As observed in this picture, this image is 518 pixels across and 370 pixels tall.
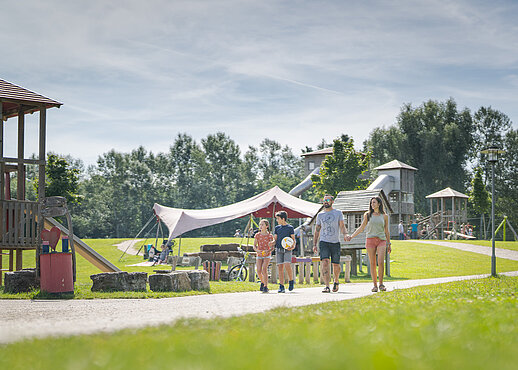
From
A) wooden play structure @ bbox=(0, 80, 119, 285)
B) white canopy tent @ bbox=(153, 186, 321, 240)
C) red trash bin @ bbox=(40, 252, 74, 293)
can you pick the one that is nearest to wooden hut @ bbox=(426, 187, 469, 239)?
white canopy tent @ bbox=(153, 186, 321, 240)

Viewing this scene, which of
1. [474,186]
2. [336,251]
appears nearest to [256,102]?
[474,186]

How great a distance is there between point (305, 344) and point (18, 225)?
14.5 meters

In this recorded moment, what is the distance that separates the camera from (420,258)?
1222 inches

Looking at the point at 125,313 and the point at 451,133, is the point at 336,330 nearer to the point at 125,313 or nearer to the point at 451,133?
the point at 125,313

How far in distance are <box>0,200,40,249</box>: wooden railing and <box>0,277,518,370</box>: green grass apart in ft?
37.9

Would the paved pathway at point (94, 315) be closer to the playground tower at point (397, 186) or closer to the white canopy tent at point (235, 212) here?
the white canopy tent at point (235, 212)

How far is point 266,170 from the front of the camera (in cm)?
9956

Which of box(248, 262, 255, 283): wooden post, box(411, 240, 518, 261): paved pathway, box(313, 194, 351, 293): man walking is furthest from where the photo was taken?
box(411, 240, 518, 261): paved pathway

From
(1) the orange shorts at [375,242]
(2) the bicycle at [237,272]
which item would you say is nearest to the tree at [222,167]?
(2) the bicycle at [237,272]

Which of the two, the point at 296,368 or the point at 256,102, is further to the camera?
the point at 256,102

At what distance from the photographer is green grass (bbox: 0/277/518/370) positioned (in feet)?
11.0

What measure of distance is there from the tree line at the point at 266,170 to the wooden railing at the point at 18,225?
2799 cm

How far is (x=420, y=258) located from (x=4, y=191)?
2066cm

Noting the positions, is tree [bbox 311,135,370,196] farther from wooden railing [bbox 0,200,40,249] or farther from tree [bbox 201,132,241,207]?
tree [bbox 201,132,241,207]
